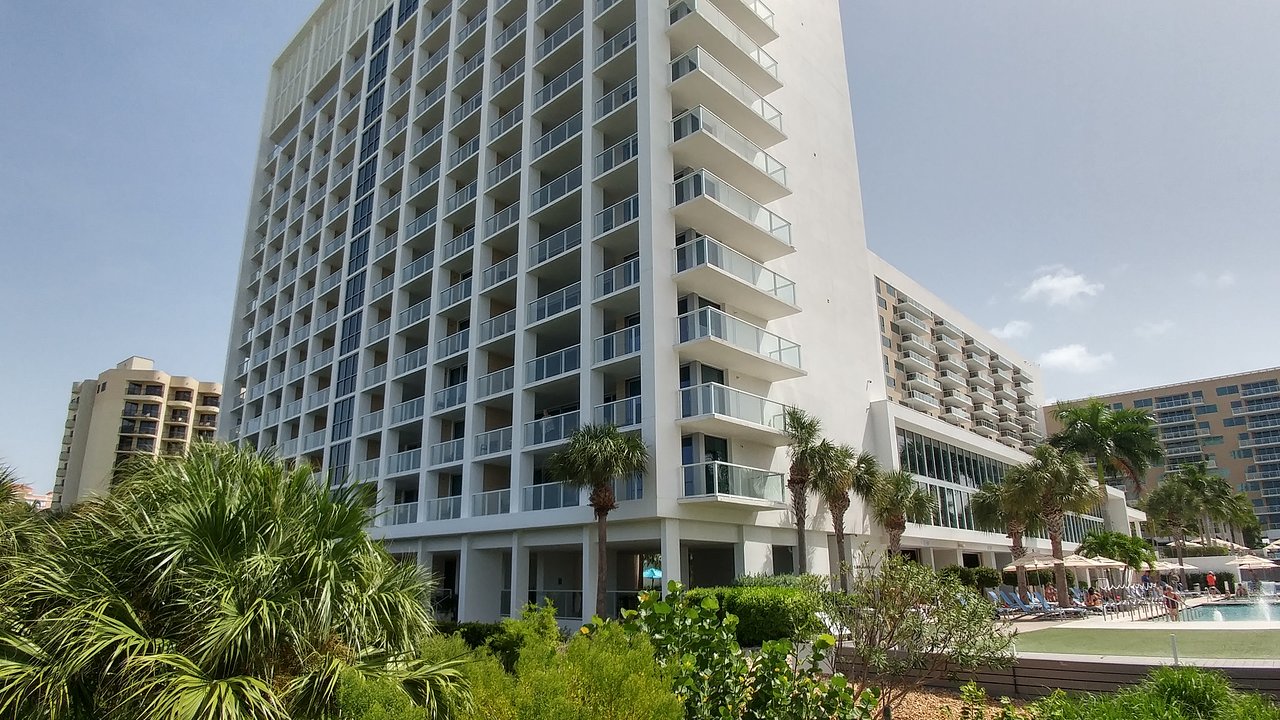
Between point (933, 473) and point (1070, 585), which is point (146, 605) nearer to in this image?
point (933, 473)

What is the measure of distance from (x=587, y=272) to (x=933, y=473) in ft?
79.1

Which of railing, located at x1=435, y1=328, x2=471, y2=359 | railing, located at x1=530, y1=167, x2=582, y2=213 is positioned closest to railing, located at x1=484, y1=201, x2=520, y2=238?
railing, located at x1=530, y1=167, x2=582, y2=213

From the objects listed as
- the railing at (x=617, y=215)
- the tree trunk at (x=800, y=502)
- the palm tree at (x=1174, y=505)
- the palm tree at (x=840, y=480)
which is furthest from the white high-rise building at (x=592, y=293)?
the palm tree at (x=1174, y=505)

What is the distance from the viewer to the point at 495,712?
19.9 feet

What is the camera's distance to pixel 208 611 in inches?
298

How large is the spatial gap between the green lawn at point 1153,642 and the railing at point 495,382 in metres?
20.0

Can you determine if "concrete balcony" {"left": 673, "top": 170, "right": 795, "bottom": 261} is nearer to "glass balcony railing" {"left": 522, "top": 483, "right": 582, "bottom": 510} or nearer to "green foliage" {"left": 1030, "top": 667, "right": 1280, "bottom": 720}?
"glass balcony railing" {"left": 522, "top": 483, "right": 582, "bottom": 510}

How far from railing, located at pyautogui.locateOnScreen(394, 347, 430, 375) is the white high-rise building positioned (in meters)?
0.12

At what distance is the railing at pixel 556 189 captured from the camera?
99.7ft

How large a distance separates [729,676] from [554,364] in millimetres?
22300

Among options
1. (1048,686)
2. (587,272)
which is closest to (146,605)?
(1048,686)

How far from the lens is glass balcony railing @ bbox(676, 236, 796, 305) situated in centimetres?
2608

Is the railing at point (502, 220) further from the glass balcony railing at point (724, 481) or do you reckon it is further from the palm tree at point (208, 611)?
the palm tree at point (208, 611)

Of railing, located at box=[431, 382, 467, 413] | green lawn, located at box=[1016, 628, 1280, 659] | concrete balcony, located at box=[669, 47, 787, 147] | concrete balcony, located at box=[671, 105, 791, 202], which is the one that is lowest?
green lawn, located at box=[1016, 628, 1280, 659]
